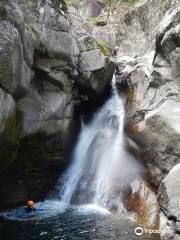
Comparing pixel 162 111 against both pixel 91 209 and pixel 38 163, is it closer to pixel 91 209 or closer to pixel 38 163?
pixel 91 209

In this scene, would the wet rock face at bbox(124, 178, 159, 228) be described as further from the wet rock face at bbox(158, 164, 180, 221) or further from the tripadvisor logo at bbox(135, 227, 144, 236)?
the wet rock face at bbox(158, 164, 180, 221)

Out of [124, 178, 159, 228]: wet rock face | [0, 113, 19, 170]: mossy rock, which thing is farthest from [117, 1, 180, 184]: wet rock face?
[0, 113, 19, 170]: mossy rock

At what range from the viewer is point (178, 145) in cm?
1677

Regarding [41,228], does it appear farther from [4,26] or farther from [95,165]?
[4,26]

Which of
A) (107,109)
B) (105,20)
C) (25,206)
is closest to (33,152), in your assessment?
(25,206)

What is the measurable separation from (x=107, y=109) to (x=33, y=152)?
23.5 feet

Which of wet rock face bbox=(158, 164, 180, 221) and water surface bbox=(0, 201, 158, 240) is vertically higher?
wet rock face bbox=(158, 164, 180, 221)

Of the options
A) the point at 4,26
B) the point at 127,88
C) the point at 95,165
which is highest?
the point at 4,26

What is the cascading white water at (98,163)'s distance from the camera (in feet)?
64.6

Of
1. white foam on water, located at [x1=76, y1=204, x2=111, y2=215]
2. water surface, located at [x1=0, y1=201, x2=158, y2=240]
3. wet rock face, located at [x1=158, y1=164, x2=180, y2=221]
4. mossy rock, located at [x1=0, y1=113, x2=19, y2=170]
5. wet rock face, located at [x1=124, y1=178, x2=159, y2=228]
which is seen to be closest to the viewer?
wet rock face, located at [x1=158, y1=164, x2=180, y2=221]

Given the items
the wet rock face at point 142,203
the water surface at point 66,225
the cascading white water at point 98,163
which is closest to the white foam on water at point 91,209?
the water surface at point 66,225

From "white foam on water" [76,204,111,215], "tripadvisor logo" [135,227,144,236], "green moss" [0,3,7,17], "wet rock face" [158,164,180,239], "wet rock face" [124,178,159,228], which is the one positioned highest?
"green moss" [0,3,7,17]

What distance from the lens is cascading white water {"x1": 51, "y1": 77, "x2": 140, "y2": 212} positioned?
1969cm

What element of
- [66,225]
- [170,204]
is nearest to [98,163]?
[66,225]
